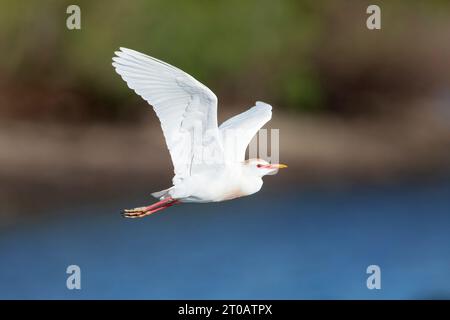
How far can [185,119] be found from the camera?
328 cm

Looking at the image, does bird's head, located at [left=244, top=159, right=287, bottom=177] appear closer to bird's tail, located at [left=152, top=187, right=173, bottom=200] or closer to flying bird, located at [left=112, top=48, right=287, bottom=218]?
flying bird, located at [left=112, top=48, right=287, bottom=218]

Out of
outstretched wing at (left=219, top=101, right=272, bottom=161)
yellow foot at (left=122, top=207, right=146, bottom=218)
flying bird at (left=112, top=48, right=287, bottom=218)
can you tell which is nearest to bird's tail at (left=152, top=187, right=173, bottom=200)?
flying bird at (left=112, top=48, right=287, bottom=218)

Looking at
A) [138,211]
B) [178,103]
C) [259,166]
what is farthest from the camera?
[138,211]

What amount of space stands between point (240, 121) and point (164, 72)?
22.2 inches

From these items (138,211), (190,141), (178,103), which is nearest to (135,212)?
(138,211)

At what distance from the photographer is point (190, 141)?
130 inches

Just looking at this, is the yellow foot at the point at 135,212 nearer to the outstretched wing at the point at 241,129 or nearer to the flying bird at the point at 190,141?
the flying bird at the point at 190,141

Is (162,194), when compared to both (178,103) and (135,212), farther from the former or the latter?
(178,103)

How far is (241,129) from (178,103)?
41 centimetres

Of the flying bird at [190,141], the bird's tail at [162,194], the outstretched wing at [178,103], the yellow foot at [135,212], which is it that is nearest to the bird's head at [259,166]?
→ the flying bird at [190,141]

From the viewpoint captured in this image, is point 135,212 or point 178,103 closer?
point 178,103

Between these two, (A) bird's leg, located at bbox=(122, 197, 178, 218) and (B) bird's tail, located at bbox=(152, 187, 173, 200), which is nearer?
(B) bird's tail, located at bbox=(152, 187, 173, 200)

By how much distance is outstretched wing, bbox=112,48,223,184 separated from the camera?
3.19 metres

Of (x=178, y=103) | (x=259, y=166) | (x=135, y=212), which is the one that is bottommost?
(x=135, y=212)
